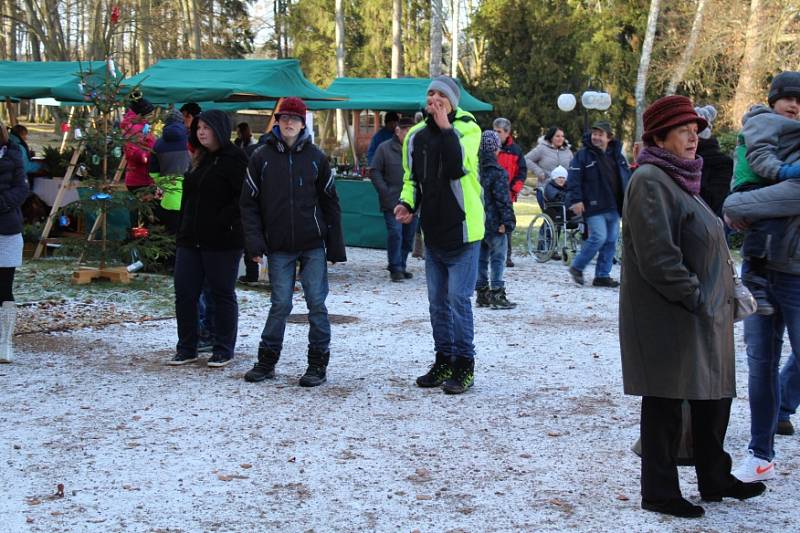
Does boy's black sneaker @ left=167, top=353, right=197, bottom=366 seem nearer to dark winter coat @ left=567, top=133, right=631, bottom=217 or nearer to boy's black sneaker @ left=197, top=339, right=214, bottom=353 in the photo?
boy's black sneaker @ left=197, top=339, right=214, bottom=353

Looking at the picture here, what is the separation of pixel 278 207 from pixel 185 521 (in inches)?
112

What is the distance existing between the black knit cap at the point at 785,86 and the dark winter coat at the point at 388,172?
8.06m

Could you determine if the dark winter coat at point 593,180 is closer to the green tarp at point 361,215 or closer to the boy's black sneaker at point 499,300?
the boy's black sneaker at point 499,300

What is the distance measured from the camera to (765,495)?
4.89 meters

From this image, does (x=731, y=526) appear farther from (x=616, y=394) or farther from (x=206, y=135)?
(x=206, y=135)

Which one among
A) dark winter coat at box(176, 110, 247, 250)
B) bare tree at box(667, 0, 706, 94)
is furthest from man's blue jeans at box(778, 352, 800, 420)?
bare tree at box(667, 0, 706, 94)

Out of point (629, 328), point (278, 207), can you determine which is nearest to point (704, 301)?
point (629, 328)

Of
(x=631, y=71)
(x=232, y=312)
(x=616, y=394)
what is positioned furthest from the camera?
(x=631, y=71)

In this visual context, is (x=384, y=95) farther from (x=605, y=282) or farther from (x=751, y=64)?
(x=751, y=64)

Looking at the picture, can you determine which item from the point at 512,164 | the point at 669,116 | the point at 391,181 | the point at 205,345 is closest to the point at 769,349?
the point at 669,116

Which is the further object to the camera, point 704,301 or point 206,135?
point 206,135

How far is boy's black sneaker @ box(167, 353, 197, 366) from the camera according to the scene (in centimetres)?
775

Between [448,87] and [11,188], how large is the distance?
3079mm

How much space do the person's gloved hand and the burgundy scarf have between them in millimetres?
790
